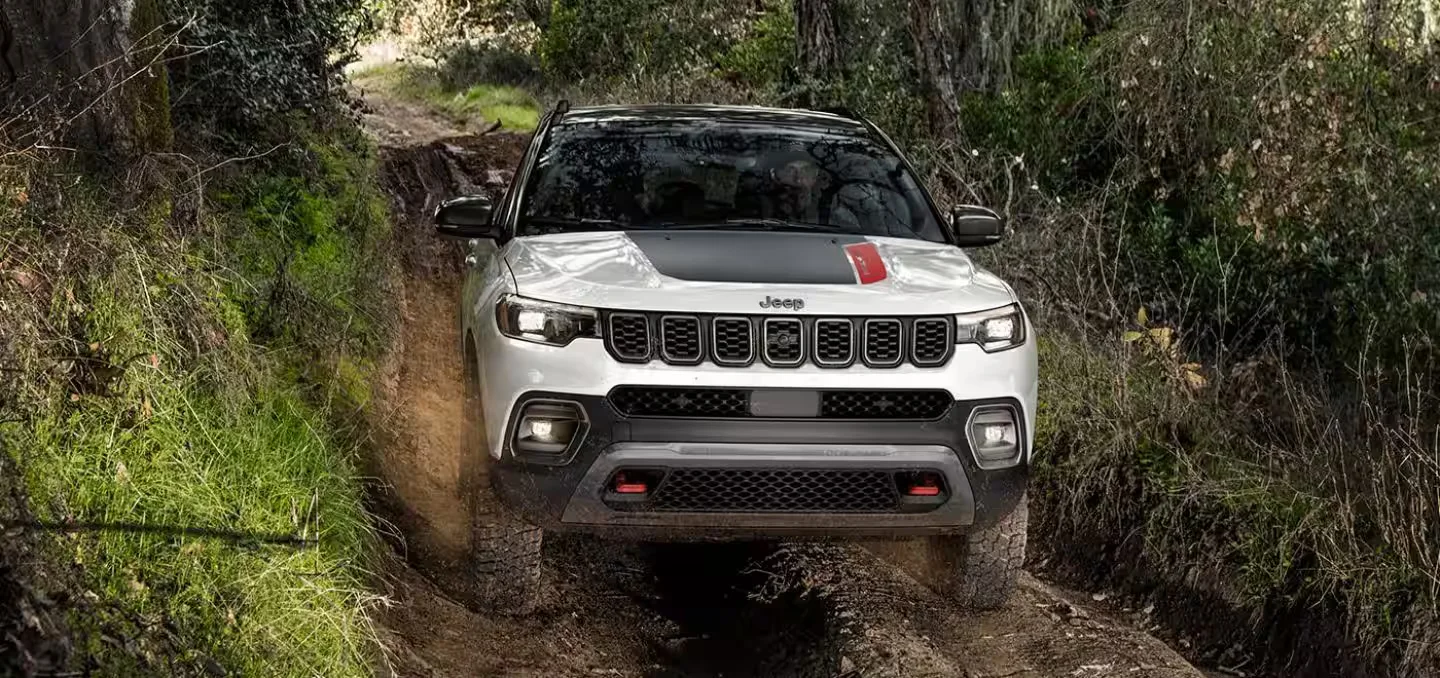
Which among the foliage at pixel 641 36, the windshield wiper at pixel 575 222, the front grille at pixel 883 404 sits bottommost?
the foliage at pixel 641 36

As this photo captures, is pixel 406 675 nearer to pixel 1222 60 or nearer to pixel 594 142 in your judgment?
pixel 594 142

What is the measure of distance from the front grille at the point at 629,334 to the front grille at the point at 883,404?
1.92ft

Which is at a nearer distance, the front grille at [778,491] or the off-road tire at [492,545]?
the front grille at [778,491]

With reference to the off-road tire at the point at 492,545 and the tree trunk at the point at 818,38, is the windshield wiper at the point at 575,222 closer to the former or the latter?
the off-road tire at the point at 492,545

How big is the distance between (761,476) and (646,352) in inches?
20.7

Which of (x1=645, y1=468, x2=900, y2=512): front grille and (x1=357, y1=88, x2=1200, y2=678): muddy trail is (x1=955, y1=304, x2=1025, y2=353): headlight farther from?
(x1=357, y1=88, x2=1200, y2=678): muddy trail

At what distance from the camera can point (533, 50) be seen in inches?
1001

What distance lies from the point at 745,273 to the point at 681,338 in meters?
0.37

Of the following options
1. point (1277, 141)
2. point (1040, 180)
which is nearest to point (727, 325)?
point (1277, 141)

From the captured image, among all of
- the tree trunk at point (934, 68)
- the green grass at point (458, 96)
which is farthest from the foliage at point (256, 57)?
the green grass at point (458, 96)

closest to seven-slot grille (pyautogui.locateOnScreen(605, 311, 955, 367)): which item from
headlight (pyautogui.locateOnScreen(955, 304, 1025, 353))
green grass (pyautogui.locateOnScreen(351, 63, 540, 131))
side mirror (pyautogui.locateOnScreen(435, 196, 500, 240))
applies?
headlight (pyautogui.locateOnScreen(955, 304, 1025, 353))

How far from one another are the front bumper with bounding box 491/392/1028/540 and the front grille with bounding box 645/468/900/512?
23mm

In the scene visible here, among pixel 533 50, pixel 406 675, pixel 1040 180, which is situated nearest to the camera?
pixel 406 675

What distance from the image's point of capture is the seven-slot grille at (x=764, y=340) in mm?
4617
